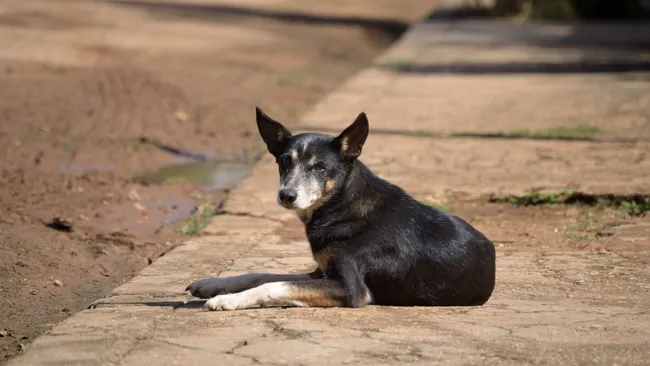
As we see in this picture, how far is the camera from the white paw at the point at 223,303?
18.5ft

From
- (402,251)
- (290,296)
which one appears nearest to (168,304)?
(290,296)

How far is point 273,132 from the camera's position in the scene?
609cm

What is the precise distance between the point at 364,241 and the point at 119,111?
7.35 meters

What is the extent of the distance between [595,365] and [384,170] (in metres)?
5.10

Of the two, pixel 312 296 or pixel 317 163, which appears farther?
pixel 317 163

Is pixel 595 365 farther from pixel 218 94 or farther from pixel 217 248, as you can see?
pixel 218 94

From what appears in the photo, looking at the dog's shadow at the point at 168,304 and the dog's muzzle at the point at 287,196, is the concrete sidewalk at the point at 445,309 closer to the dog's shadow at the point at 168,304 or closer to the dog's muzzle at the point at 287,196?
the dog's shadow at the point at 168,304

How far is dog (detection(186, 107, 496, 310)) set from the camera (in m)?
5.75

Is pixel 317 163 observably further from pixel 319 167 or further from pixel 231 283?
pixel 231 283

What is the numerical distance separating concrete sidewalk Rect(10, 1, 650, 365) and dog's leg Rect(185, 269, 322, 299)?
0.08 meters

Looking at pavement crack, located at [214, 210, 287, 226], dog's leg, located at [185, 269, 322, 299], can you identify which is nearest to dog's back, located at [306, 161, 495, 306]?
dog's leg, located at [185, 269, 322, 299]

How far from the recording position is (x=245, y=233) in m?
8.02

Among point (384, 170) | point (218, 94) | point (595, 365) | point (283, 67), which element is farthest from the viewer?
point (283, 67)

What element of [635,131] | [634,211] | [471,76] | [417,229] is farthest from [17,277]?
[471,76]
